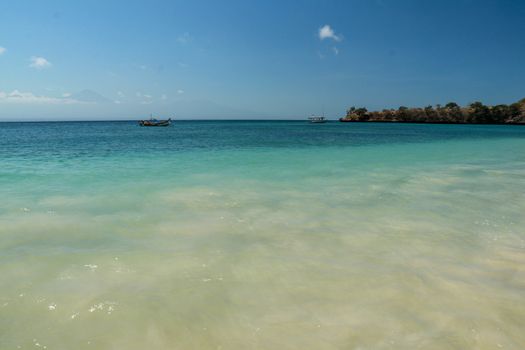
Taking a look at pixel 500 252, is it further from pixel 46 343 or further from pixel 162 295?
pixel 46 343

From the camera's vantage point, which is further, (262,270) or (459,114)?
(459,114)

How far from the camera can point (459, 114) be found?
143 m

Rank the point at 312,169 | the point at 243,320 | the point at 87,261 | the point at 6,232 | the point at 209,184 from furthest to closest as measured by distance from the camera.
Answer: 1. the point at 312,169
2. the point at 209,184
3. the point at 6,232
4. the point at 87,261
5. the point at 243,320

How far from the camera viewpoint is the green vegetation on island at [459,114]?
13400cm

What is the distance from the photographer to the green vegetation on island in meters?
134

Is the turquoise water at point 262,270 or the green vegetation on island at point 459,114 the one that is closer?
the turquoise water at point 262,270

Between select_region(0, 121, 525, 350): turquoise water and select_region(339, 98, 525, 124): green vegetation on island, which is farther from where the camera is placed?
select_region(339, 98, 525, 124): green vegetation on island

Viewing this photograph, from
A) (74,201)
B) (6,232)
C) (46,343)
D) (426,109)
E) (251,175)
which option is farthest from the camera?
(426,109)

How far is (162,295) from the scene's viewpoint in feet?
14.0

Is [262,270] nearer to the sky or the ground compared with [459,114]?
nearer to the ground

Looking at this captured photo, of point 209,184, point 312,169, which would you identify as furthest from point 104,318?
point 312,169

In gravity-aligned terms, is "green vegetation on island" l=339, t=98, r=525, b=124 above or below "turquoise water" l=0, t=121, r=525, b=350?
above

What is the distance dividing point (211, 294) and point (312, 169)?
1271 centimetres

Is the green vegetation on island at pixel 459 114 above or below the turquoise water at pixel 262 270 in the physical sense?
above
